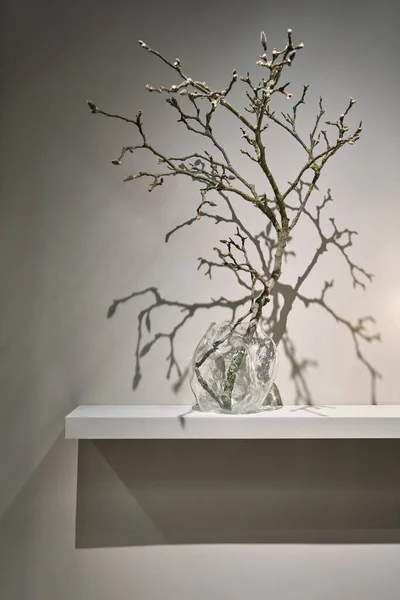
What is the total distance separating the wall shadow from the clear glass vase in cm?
15

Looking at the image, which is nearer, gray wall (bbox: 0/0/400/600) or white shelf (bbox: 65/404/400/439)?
white shelf (bbox: 65/404/400/439)

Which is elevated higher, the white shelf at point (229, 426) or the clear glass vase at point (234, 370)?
the clear glass vase at point (234, 370)

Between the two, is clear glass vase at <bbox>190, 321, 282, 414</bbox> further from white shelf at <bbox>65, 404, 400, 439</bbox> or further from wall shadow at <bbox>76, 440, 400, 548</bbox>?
wall shadow at <bbox>76, 440, 400, 548</bbox>

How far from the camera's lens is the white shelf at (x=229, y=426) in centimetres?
88

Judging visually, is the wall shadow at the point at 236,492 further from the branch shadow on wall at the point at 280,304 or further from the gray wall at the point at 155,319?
the branch shadow on wall at the point at 280,304

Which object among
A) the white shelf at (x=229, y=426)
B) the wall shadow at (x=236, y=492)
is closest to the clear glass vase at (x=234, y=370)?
the white shelf at (x=229, y=426)

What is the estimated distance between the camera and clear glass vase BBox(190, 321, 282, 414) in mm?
915

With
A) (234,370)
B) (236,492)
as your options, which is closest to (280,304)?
(234,370)

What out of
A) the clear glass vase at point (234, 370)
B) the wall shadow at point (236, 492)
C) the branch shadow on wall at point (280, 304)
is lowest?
the wall shadow at point (236, 492)

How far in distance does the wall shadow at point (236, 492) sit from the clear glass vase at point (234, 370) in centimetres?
15

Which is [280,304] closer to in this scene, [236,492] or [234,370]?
[234,370]

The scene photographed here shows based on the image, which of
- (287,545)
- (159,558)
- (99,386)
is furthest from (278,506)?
(99,386)

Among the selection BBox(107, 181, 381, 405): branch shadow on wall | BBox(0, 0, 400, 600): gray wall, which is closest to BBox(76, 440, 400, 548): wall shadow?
BBox(0, 0, 400, 600): gray wall

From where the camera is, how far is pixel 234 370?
0.91 meters
